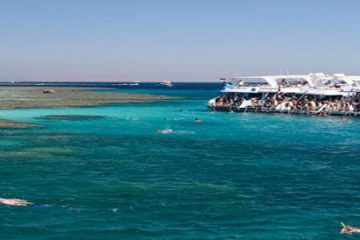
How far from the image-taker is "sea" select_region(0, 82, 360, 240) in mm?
22250

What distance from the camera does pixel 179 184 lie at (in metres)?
30.0

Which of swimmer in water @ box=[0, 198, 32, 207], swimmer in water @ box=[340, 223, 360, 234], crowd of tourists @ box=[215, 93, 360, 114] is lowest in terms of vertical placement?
swimmer in water @ box=[0, 198, 32, 207]

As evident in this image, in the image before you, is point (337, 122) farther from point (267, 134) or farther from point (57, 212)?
point (57, 212)

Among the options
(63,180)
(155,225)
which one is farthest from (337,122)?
(155,225)

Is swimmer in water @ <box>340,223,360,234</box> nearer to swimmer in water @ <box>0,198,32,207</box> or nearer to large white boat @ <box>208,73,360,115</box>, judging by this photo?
swimmer in water @ <box>0,198,32,207</box>

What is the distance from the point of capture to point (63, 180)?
30.7 m

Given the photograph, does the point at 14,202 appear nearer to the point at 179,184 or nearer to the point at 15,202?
the point at 15,202

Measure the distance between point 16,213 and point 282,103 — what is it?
66751mm

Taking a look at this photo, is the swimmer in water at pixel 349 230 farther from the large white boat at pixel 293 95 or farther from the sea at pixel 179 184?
the large white boat at pixel 293 95

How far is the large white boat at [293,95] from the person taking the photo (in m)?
81.8

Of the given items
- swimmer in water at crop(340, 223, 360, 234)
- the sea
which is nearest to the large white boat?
the sea

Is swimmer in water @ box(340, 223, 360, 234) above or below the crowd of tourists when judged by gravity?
below

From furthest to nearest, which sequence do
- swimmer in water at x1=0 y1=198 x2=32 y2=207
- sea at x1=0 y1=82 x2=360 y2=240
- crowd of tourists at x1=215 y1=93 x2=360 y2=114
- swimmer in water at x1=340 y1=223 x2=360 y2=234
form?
1. crowd of tourists at x1=215 y1=93 x2=360 y2=114
2. swimmer in water at x1=0 y1=198 x2=32 y2=207
3. sea at x1=0 y1=82 x2=360 y2=240
4. swimmer in water at x1=340 y1=223 x2=360 y2=234

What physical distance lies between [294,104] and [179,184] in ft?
191
